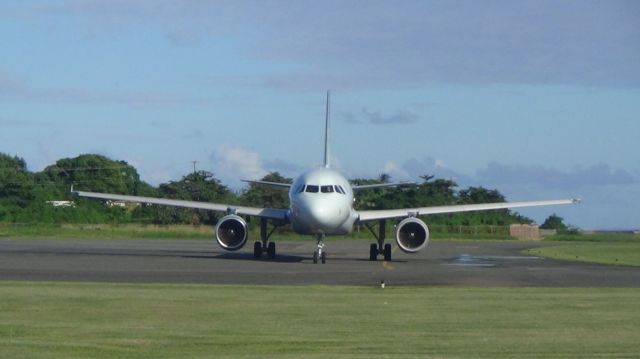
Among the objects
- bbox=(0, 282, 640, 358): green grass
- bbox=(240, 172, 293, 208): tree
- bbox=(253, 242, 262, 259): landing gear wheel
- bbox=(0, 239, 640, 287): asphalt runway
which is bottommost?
bbox=(0, 282, 640, 358): green grass

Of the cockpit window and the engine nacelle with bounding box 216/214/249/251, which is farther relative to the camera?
the engine nacelle with bounding box 216/214/249/251

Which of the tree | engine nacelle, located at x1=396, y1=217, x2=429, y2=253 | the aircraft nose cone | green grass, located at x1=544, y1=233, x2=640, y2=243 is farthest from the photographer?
the tree

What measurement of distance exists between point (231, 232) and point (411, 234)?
19.5 ft

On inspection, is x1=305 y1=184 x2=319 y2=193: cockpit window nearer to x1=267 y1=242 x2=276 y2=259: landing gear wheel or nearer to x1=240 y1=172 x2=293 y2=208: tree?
x1=267 y1=242 x2=276 y2=259: landing gear wheel

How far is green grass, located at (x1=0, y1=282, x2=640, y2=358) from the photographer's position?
12.7m

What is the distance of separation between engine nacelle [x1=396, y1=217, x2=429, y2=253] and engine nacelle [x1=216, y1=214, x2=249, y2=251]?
16.7 ft

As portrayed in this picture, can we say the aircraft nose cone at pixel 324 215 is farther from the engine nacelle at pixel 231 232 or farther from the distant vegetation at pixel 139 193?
the distant vegetation at pixel 139 193

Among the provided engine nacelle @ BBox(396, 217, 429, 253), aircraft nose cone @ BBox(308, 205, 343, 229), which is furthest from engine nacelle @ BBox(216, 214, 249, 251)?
engine nacelle @ BBox(396, 217, 429, 253)

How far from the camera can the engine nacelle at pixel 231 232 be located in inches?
1633

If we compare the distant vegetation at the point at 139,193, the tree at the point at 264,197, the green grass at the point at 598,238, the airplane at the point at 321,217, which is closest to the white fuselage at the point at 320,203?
the airplane at the point at 321,217

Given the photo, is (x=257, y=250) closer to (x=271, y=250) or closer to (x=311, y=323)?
(x=271, y=250)

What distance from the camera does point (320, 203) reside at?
128 feet

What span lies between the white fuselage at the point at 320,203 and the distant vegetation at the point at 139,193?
49257 millimetres

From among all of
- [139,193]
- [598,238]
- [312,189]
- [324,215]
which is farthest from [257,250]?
[139,193]
